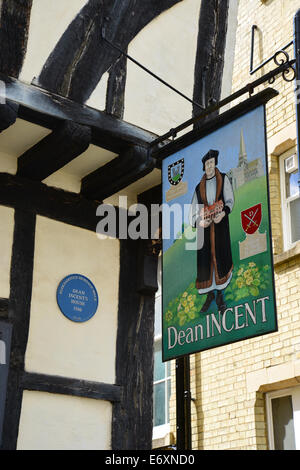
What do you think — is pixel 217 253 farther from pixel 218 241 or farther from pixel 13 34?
pixel 13 34

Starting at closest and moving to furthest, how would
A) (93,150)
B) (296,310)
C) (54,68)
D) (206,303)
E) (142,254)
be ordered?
(206,303) < (54,68) < (93,150) < (142,254) < (296,310)

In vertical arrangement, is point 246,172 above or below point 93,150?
below

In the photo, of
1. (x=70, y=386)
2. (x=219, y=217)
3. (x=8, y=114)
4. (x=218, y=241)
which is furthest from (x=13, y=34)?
(x=70, y=386)

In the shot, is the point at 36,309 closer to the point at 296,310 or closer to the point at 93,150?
the point at 93,150

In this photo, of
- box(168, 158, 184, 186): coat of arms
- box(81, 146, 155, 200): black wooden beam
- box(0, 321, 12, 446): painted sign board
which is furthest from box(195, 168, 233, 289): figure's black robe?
box(0, 321, 12, 446): painted sign board

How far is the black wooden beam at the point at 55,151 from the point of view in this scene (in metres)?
6.11

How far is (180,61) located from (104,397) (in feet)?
10.6

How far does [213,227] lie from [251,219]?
0.40 meters

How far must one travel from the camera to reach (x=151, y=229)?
7242mm

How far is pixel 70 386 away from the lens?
249 inches

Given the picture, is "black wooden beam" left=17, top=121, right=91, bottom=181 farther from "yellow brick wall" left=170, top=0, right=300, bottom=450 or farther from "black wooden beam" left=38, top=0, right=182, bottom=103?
"yellow brick wall" left=170, top=0, right=300, bottom=450

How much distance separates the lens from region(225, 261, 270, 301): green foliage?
5.13 metres

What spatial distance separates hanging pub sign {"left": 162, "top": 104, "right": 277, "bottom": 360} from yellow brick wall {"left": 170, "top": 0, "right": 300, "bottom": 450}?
281cm

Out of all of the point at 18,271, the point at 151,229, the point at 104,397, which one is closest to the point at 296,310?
the point at 151,229
